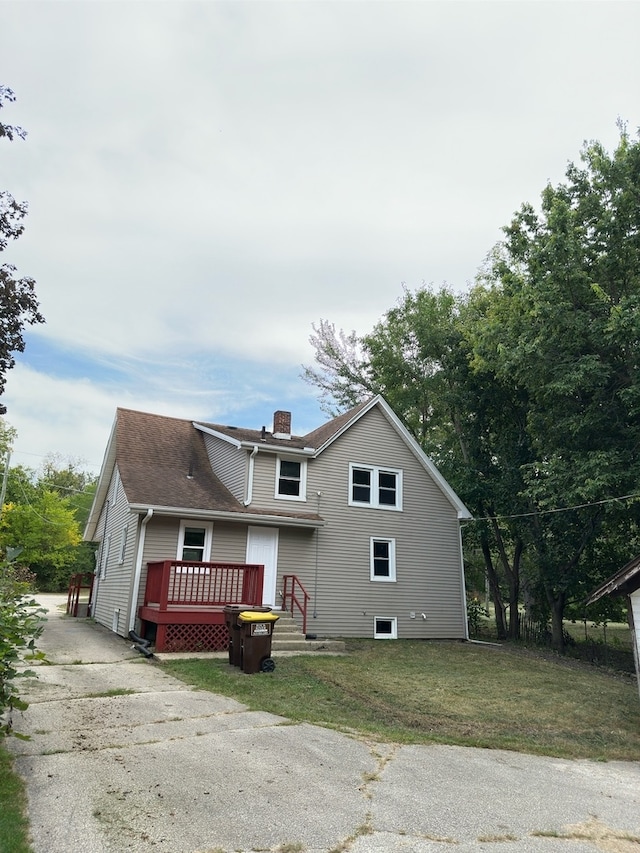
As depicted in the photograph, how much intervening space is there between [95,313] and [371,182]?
8.90m

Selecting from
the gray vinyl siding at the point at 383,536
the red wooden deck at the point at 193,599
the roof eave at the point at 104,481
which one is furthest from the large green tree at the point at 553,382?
the roof eave at the point at 104,481

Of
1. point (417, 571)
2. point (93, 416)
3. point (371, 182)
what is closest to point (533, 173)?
point (371, 182)

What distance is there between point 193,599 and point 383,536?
7.11 metres

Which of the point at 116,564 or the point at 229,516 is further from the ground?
the point at 229,516

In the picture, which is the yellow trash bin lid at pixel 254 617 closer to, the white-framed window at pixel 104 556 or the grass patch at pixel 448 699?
the grass patch at pixel 448 699

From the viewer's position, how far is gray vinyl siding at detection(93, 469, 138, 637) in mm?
14648

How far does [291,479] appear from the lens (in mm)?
16922

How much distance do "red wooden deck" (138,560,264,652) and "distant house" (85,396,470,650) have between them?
30 mm

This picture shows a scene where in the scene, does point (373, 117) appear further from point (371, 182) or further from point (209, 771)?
point (209, 771)

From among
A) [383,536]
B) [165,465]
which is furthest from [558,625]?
[165,465]

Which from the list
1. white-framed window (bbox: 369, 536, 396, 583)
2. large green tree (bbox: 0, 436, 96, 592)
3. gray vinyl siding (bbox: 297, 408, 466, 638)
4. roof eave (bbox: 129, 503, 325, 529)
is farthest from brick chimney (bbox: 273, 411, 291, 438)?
large green tree (bbox: 0, 436, 96, 592)

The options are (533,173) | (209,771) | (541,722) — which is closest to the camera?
(209,771)

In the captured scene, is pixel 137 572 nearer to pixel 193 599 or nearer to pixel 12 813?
pixel 193 599

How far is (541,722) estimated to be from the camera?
8.30 m
